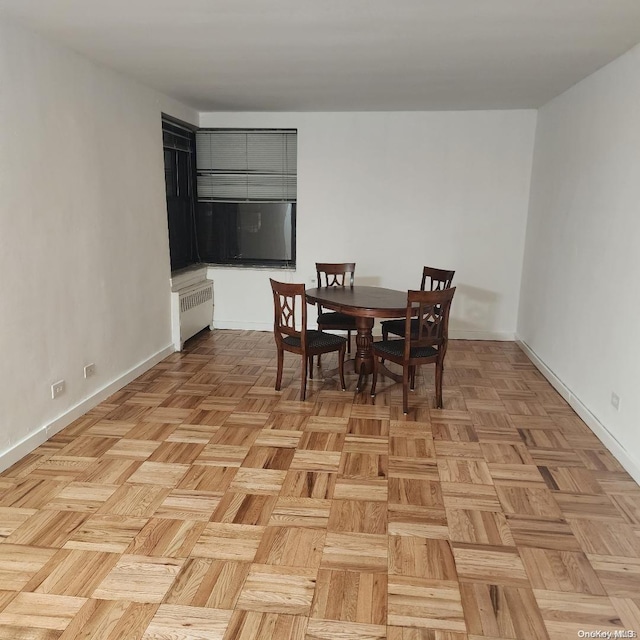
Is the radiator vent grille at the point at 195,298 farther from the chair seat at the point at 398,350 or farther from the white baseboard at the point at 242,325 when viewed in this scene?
the chair seat at the point at 398,350

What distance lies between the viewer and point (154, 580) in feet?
7.25

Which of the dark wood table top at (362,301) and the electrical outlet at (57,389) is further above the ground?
the dark wood table top at (362,301)

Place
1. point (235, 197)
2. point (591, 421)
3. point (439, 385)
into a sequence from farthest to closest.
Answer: point (235, 197) < point (439, 385) < point (591, 421)

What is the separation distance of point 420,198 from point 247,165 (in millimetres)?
1934

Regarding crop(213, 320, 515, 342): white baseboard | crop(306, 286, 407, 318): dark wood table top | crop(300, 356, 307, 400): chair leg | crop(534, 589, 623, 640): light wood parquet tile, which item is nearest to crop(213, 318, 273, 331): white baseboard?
crop(213, 320, 515, 342): white baseboard

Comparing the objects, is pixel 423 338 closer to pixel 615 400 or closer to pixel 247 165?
pixel 615 400

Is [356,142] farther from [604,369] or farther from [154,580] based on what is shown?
[154,580]

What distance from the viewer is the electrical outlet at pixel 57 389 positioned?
3.53 m

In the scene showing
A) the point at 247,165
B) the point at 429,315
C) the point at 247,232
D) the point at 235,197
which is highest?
the point at 247,165

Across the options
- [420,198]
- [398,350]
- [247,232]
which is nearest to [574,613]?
[398,350]

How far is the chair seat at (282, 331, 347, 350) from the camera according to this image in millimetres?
4285

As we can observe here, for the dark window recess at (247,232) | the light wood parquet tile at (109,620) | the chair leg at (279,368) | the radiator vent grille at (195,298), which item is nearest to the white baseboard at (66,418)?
the radiator vent grille at (195,298)

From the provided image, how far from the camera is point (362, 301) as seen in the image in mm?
4359

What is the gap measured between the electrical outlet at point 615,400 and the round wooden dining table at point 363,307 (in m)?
1.41
